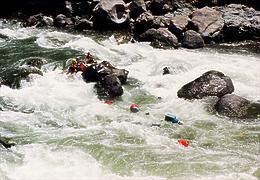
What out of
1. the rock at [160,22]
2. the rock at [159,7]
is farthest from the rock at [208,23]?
the rock at [159,7]

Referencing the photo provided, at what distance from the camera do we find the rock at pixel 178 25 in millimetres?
18422

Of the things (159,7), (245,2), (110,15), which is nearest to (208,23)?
(159,7)

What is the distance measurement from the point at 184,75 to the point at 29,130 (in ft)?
20.0

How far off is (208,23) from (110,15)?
4436 mm

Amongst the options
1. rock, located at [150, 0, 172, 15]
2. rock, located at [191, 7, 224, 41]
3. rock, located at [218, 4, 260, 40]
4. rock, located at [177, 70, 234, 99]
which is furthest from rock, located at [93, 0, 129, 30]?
rock, located at [177, 70, 234, 99]

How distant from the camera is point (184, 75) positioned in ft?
49.5

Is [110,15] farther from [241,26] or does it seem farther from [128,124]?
[128,124]

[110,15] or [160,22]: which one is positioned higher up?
[160,22]

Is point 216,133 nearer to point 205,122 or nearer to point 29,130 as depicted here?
point 205,122

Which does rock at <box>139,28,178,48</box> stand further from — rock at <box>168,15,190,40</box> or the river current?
the river current

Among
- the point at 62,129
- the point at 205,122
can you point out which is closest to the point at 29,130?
the point at 62,129

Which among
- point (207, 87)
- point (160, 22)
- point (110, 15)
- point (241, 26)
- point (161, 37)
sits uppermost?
point (207, 87)

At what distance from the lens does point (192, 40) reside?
1778cm

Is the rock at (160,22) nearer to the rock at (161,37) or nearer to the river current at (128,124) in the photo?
the rock at (161,37)
